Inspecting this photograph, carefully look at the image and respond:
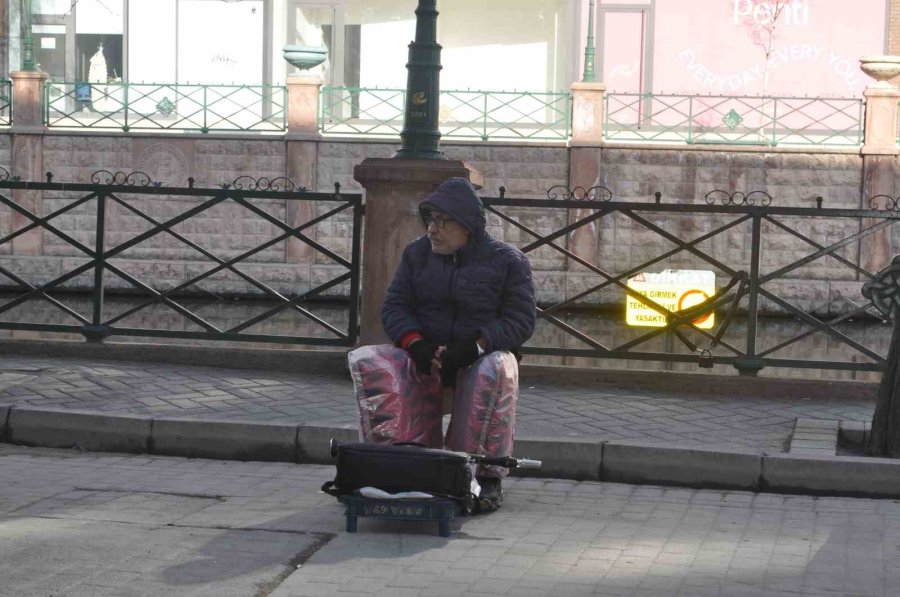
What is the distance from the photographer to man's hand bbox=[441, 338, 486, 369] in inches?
239

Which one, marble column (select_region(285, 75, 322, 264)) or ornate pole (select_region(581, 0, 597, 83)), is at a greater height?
ornate pole (select_region(581, 0, 597, 83))

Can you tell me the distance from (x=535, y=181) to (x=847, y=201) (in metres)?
4.84

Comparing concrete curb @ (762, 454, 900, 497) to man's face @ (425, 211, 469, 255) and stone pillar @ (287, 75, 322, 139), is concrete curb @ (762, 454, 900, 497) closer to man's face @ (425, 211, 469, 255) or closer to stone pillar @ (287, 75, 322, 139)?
man's face @ (425, 211, 469, 255)

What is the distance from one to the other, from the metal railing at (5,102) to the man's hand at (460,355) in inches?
752

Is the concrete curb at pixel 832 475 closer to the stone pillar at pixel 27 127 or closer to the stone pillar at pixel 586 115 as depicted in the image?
the stone pillar at pixel 586 115

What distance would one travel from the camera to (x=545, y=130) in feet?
80.9

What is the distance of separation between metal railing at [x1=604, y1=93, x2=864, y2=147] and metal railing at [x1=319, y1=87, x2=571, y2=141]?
109cm

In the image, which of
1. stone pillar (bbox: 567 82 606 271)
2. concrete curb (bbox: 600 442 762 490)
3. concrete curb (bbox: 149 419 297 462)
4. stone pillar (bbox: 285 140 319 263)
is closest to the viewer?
concrete curb (bbox: 600 442 762 490)

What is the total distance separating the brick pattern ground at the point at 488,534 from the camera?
491 centimetres

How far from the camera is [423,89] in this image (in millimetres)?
8695

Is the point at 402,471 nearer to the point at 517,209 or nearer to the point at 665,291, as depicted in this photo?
the point at 665,291

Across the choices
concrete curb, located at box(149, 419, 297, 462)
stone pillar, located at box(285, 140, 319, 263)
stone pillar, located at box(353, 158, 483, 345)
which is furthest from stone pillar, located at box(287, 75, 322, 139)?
concrete curb, located at box(149, 419, 297, 462)

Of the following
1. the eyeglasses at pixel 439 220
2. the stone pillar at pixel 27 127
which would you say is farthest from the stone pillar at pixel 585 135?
the eyeglasses at pixel 439 220

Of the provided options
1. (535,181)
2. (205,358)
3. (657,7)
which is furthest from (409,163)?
(657,7)
